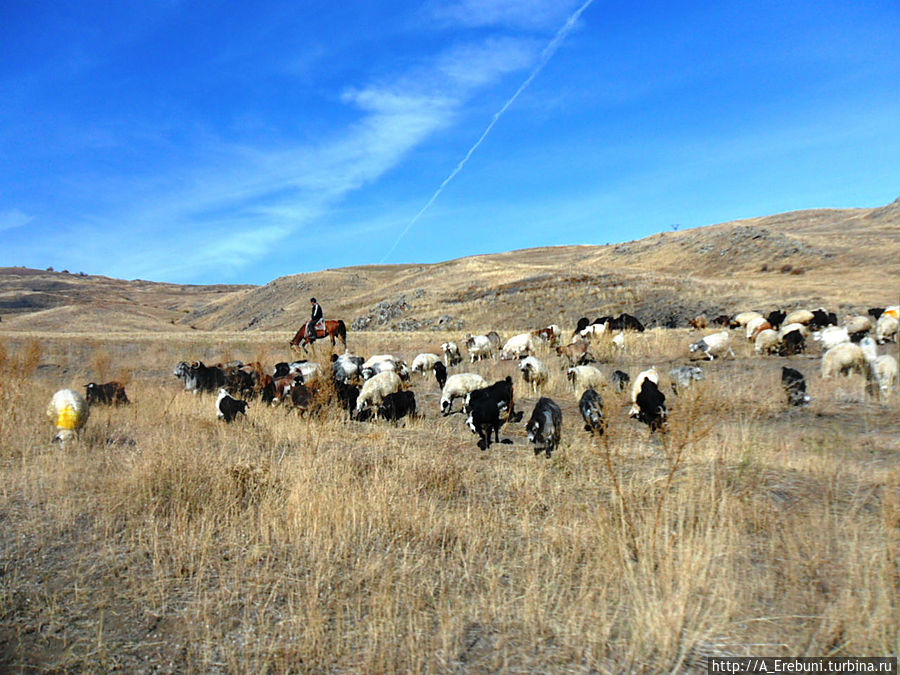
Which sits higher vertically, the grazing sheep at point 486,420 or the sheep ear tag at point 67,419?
the sheep ear tag at point 67,419

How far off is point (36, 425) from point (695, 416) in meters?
9.66

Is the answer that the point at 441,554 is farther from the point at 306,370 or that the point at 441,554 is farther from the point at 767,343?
the point at 767,343

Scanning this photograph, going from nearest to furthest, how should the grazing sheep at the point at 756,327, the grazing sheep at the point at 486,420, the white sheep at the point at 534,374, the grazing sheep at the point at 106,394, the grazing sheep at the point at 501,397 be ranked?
the grazing sheep at the point at 486,420
the grazing sheep at the point at 501,397
the grazing sheep at the point at 106,394
the white sheep at the point at 534,374
the grazing sheep at the point at 756,327

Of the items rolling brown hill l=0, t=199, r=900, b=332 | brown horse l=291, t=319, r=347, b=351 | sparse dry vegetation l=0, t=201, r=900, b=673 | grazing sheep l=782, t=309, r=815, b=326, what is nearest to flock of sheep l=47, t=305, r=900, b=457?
sparse dry vegetation l=0, t=201, r=900, b=673

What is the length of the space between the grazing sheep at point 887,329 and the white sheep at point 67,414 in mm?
20555

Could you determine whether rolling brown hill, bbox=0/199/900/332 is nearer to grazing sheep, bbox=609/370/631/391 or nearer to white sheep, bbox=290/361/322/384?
grazing sheep, bbox=609/370/631/391

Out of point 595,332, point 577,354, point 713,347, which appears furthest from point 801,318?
point 577,354

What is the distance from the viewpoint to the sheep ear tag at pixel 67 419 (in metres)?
8.29

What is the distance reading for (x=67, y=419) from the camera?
832cm

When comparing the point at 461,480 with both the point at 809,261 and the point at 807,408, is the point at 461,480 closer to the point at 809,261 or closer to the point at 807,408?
the point at 807,408

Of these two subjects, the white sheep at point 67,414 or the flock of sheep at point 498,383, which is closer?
the white sheep at point 67,414

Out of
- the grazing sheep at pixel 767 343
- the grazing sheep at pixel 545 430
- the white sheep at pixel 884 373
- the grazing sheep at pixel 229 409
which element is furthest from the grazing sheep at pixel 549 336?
the grazing sheep at pixel 229 409

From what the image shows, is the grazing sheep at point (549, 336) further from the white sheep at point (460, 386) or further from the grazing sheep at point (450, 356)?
the white sheep at point (460, 386)

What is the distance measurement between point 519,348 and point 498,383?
9.46 metres
